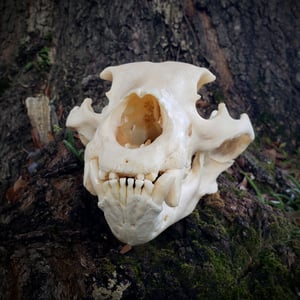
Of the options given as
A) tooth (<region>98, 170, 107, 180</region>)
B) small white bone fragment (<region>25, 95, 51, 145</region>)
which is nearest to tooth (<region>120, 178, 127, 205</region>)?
tooth (<region>98, 170, 107, 180</region>)

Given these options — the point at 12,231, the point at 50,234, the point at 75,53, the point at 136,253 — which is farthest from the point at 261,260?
the point at 75,53

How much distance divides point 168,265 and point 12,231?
0.71 metres

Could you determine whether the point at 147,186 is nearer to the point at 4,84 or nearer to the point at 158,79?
the point at 158,79

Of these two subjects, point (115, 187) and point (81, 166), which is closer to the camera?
point (115, 187)

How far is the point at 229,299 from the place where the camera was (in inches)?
65.6

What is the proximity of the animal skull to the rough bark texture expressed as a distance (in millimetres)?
219

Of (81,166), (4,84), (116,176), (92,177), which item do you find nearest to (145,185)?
(116,176)

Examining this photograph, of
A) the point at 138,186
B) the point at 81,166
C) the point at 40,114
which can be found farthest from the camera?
the point at 40,114

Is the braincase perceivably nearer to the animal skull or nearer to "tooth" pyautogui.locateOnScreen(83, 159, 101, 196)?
the animal skull

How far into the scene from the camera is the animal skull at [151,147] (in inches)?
Result: 52.0

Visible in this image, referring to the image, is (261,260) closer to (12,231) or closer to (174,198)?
(174,198)

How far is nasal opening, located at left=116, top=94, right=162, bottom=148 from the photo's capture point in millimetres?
1547

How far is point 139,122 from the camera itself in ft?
5.37

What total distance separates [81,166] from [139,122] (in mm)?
564
